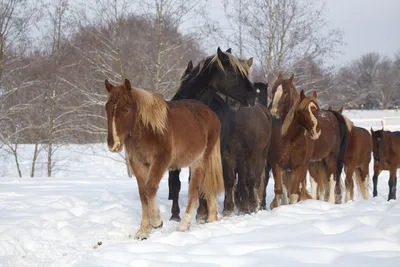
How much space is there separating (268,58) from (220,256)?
48.8ft

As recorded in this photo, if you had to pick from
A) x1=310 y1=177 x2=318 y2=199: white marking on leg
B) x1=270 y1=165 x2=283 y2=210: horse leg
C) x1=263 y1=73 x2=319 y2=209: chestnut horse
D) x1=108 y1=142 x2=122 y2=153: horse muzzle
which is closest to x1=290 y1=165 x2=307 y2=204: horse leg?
x1=263 y1=73 x2=319 y2=209: chestnut horse

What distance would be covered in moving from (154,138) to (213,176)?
4.54ft

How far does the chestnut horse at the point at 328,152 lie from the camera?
866 centimetres

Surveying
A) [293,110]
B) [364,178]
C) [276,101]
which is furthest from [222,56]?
[364,178]

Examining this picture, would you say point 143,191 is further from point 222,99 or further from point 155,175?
point 222,99

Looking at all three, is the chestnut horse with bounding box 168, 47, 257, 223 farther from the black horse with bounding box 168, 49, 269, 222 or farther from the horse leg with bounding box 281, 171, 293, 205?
the horse leg with bounding box 281, 171, 293, 205

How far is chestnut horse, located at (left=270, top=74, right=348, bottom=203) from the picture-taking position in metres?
8.66

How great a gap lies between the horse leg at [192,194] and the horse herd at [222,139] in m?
0.01

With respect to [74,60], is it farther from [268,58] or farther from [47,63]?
[268,58]

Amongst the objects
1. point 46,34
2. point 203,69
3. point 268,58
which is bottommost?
point 203,69

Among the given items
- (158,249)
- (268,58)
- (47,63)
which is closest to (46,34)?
(47,63)

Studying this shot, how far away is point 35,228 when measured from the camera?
17.7 feet

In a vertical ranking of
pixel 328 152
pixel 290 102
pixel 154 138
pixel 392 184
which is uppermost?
pixel 290 102

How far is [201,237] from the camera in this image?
5.11 m
